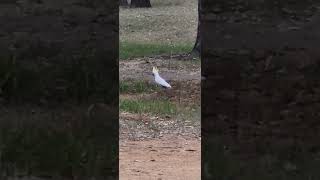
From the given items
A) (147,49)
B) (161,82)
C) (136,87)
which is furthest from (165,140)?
(147,49)

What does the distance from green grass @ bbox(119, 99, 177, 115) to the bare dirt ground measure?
0.15m

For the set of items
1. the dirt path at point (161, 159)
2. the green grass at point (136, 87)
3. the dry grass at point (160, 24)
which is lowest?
the dry grass at point (160, 24)

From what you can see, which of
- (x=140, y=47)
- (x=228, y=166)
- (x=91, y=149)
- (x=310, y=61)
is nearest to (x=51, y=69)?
(x=91, y=149)

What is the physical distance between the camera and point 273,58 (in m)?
4.47

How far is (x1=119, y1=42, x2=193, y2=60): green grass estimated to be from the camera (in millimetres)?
15320

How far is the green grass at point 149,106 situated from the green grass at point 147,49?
4483mm

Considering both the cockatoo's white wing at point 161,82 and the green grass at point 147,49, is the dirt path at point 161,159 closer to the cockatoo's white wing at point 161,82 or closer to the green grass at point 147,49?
the cockatoo's white wing at point 161,82

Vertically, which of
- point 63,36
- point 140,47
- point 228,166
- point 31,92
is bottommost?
point 140,47

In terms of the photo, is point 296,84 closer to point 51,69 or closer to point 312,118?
point 312,118

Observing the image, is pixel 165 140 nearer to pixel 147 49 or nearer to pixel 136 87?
pixel 136 87

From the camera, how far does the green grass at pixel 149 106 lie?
32.5ft

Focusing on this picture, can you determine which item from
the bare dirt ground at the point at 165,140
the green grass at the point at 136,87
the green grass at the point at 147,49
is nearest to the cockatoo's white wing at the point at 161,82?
the bare dirt ground at the point at 165,140

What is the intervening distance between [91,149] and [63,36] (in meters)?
0.66

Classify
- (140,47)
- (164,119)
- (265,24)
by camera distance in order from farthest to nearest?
(140,47) → (164,119) → (265,24)
